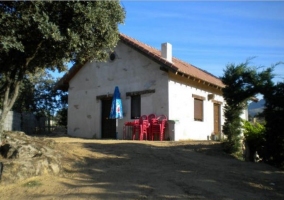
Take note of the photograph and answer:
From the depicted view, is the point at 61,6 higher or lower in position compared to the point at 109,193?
higher

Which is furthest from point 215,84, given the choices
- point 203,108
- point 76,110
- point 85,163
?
point 85,163

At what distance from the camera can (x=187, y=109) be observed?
15586mm

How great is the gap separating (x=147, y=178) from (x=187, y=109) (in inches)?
361

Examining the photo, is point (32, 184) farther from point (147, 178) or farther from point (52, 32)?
point (52, 32)

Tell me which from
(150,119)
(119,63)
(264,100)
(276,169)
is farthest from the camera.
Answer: (119,63)

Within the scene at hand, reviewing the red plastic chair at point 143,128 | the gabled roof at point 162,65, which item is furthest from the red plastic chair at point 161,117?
the gabled roof at point 162,65

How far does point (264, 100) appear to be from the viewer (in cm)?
939

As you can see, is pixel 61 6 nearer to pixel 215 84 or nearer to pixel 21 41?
pixel 21 41

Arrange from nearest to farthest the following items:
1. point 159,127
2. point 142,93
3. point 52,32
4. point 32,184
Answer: point 32,184, point 52,32, point 159,127, point 142,93

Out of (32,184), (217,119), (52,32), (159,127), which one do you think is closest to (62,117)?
(217,119)

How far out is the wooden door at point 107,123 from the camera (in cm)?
1658

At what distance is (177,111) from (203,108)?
8.09ft

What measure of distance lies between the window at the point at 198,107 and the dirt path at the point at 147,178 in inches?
255

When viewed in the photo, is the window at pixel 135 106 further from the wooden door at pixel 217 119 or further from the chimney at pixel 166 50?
the wooden door at pixel 217 119
